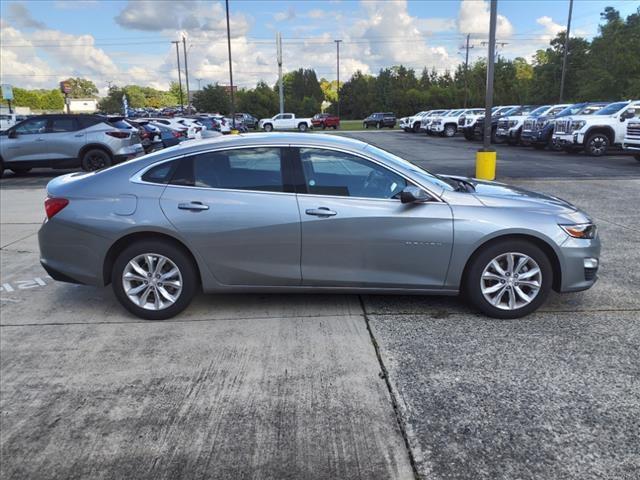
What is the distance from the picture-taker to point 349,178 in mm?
4539

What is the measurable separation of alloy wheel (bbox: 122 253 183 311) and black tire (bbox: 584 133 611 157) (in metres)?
18.6

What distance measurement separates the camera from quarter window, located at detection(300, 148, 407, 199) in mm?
4512

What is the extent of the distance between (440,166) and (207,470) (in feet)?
49.9

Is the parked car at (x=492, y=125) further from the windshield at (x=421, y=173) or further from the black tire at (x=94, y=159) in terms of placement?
the windshield at (x=421, y=173)

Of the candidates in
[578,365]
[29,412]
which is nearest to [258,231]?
[29,412]

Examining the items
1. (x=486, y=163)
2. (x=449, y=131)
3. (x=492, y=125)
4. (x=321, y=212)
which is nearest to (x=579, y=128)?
(x=486, y=163)

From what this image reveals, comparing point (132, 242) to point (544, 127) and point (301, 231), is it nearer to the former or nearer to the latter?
point (301, 231)

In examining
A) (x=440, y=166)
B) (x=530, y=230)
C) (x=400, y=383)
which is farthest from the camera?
(x=440, y=166)

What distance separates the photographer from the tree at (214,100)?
70.4 meters

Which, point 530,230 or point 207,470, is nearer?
point 207,470

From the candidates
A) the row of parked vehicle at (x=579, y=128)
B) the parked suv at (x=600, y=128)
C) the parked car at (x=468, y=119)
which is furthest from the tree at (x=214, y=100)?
the parked suv at (x=600, y=128)

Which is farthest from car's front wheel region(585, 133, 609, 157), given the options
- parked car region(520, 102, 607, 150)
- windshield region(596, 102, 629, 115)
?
parked car region(520, 102, 607, 150)

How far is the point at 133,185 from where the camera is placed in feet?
15.0

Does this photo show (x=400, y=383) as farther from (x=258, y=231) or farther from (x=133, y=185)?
(x=133, y=185)
